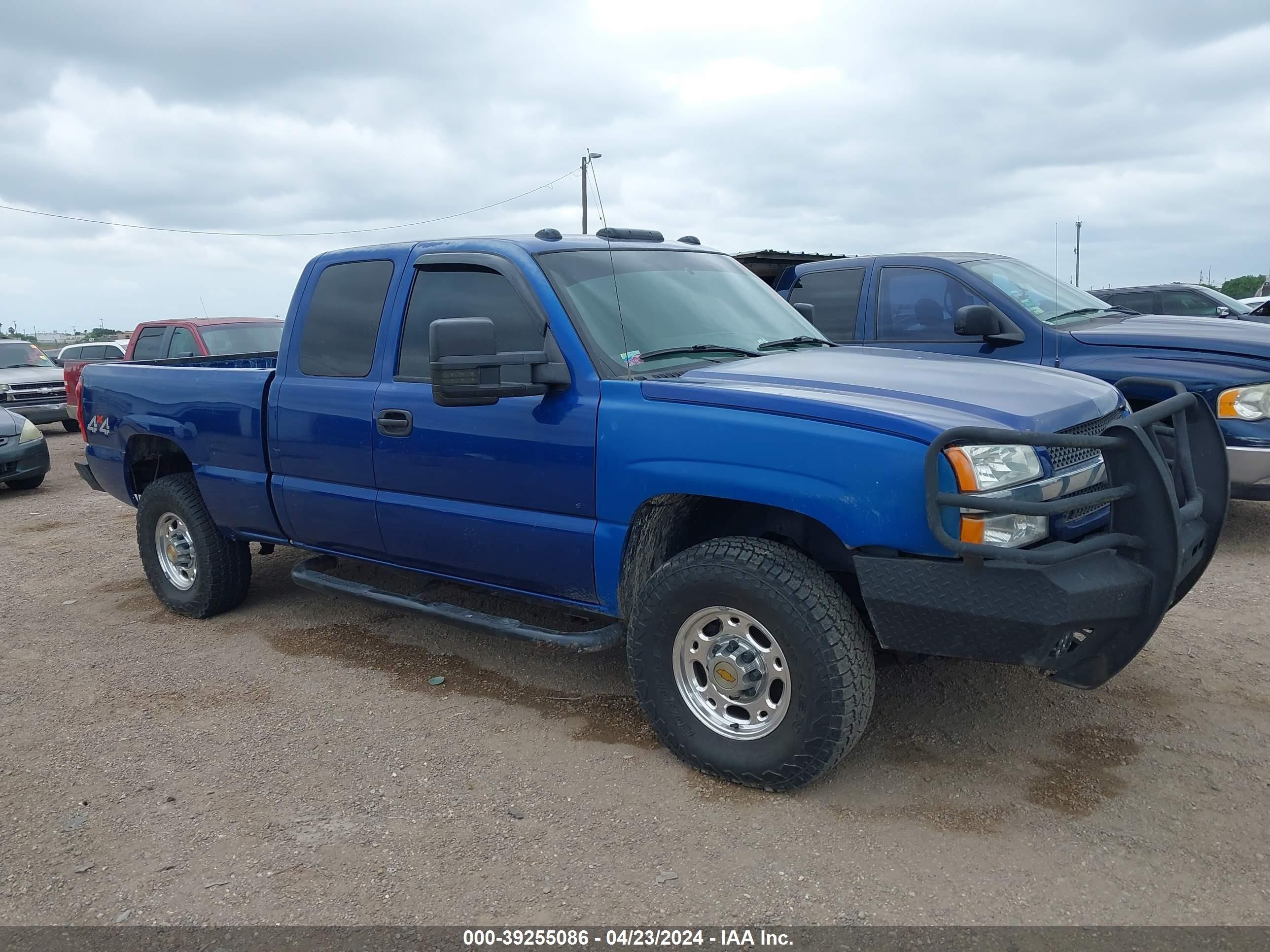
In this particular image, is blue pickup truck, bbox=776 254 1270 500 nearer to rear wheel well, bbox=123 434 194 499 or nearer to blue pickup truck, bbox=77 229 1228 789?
blue pickup truck, bbox=77 229 1228 789

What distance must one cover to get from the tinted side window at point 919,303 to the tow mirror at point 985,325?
38cm

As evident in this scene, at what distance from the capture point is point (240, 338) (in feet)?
39.7

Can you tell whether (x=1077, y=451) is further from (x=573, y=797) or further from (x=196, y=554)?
(x=196, y=554)

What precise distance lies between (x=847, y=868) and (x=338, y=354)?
3.15 m

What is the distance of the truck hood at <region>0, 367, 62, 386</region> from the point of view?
46.3 ft

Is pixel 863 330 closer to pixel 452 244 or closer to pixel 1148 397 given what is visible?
pixel 1148 397

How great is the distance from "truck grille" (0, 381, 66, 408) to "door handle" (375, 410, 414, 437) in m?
12.0

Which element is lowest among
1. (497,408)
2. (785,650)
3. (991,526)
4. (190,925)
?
(190,925)

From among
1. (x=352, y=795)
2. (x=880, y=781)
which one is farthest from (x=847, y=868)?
(x=352, y=795)

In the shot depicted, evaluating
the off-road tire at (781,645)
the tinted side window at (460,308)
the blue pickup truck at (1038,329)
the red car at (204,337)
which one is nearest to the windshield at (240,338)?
the red car at (204,337)

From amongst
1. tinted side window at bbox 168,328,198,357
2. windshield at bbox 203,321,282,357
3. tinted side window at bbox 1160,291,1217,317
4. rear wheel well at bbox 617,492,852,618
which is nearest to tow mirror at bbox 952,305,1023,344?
rear wheel well at bbox 617,492,852,618

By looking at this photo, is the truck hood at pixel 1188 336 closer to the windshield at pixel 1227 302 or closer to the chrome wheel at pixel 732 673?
the chrome wheel at pixel 732 673

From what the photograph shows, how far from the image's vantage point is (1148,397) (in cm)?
568

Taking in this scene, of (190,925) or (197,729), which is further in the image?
(197,729)
